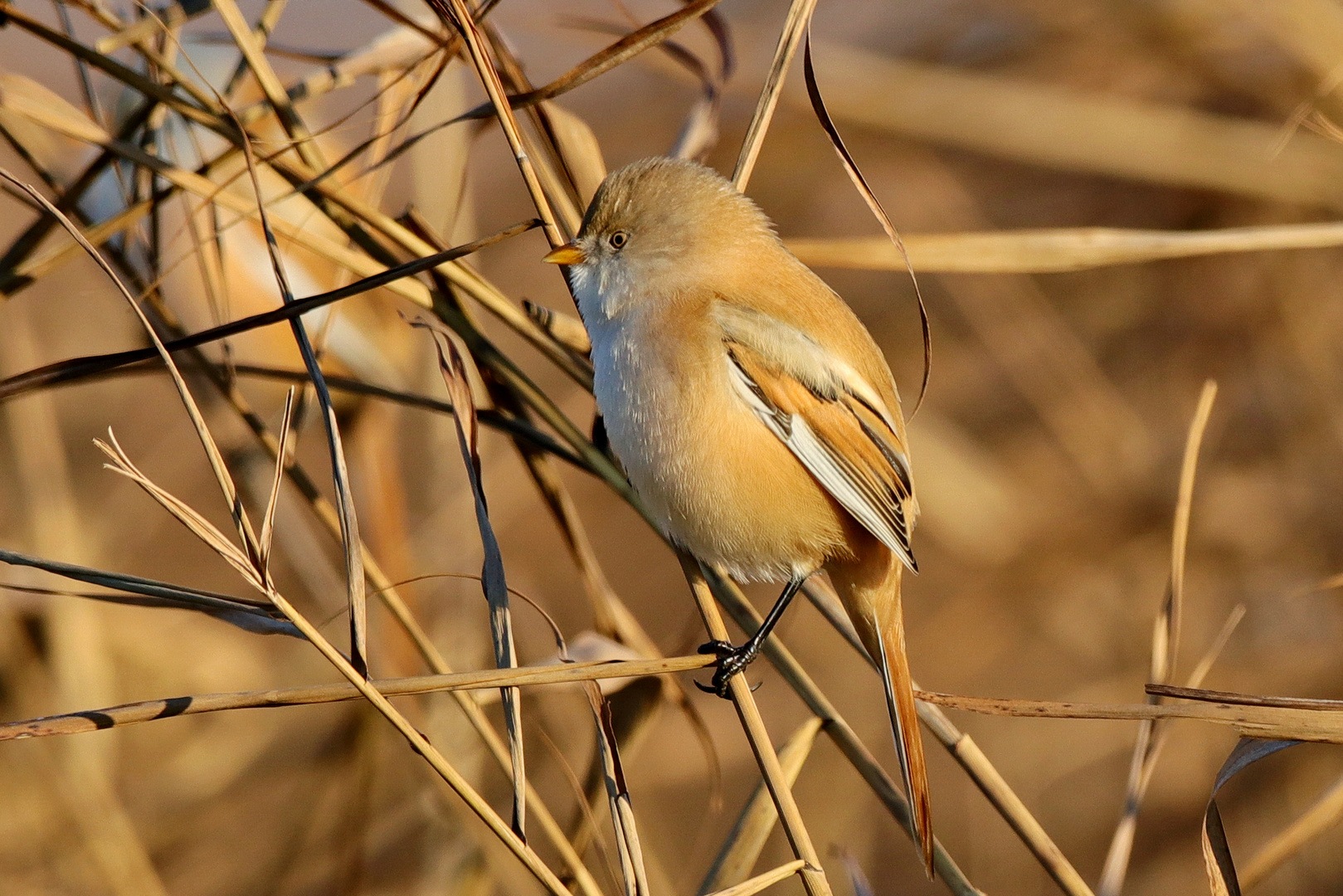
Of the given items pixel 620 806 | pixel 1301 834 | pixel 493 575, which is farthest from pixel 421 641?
pixel 1301 834

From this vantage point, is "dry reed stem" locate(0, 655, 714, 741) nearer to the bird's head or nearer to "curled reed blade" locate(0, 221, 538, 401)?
"curled reed blade" locate(0, 221, 538, 401)

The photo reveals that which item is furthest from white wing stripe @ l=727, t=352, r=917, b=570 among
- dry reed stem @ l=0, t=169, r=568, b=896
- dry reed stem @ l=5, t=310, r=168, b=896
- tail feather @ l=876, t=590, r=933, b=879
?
dry reed stem @ l=5, t=310, r=168, b=896

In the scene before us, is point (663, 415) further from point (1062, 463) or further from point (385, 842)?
point (1062, 463)

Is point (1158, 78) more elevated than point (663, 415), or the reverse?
point (1158, 78)

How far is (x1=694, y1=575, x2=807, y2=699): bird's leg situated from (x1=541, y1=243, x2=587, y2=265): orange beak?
29.6 inches

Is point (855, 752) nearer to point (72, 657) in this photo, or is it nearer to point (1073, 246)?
point (1073, 246)

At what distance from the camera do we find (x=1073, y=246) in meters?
1.73

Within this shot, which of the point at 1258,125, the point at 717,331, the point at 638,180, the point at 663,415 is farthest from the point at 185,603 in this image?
the point at 1258,125

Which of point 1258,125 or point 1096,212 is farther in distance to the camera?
point 1096,212

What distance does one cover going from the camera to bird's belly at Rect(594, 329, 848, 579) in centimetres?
189

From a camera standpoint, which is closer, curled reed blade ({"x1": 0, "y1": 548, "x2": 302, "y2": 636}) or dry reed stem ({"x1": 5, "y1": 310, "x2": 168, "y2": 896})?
curled reed blade ({"x1": 0, "y1": 548, "x2": 302, "y2": 636})

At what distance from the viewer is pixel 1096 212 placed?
17.6 ft

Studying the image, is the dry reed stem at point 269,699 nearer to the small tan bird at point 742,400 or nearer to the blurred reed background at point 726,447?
the blurred reed background at point 726,447

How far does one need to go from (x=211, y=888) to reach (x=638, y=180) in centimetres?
241
